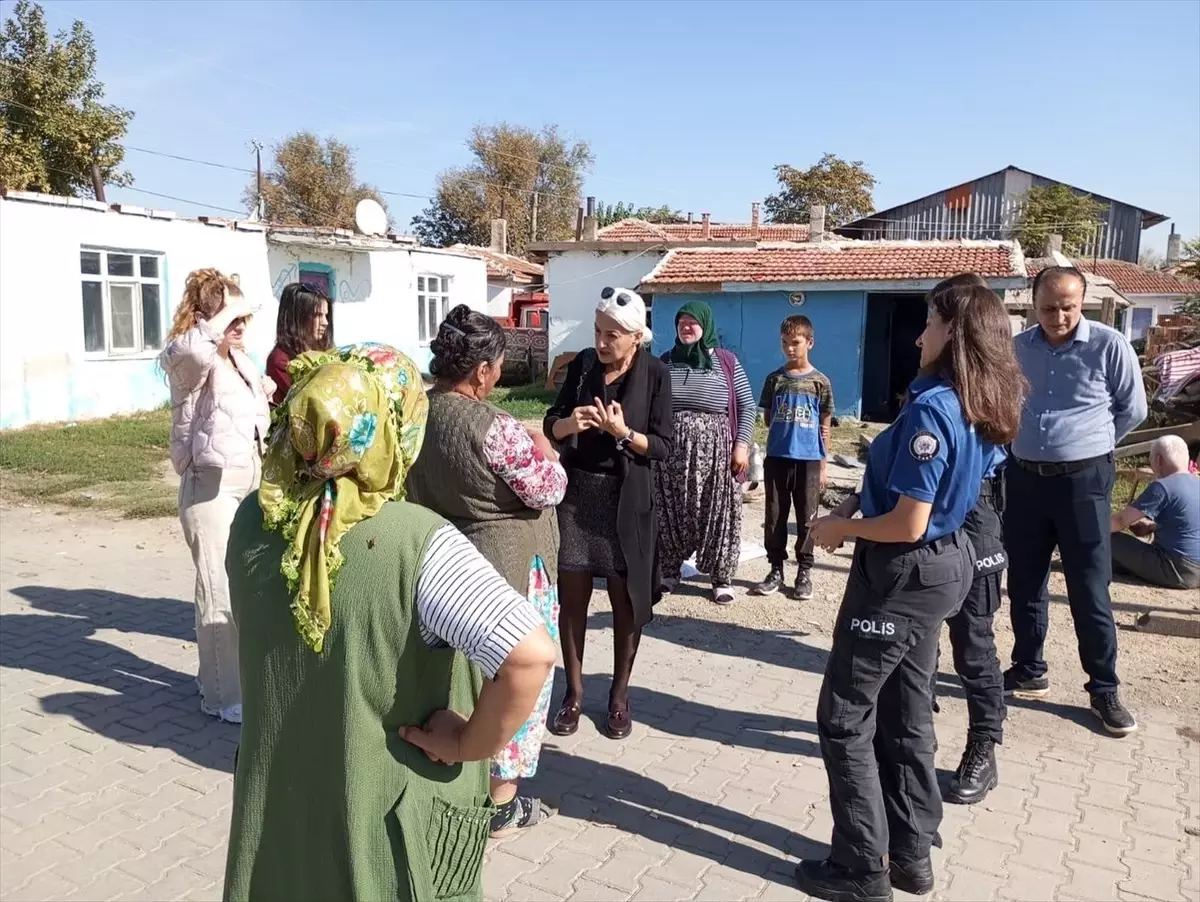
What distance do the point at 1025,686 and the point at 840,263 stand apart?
47.8 ft

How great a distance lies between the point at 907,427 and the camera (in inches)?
106

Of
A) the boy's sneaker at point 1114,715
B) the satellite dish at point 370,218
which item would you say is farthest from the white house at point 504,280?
the boy's sneaker at point 1114,715

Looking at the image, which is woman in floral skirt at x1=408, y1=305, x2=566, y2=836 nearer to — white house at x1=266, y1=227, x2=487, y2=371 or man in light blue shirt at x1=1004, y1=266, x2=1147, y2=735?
man in light blue shirt at x1=1004, y1=266, x2=1147, y2=735

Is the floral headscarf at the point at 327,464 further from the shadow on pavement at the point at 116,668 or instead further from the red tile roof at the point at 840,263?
the red tile roof at the point at 840,263

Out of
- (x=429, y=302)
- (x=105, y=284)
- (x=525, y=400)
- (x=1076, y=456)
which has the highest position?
(x=105, y=284)

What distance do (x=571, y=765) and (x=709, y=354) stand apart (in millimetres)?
2804

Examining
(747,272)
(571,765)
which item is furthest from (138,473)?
(747,272)

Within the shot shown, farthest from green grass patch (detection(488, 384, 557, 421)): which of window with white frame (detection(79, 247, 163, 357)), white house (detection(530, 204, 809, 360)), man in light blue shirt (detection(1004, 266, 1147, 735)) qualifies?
man in light blue shirt (detection(1004, 266, 1147, 735))

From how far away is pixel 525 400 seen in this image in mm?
19766

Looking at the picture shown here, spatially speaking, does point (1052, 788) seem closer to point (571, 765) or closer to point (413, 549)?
point (571, 765)

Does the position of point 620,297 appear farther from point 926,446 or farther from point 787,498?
point 787,498

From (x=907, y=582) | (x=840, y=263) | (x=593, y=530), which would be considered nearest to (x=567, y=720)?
(x=593, y=530)

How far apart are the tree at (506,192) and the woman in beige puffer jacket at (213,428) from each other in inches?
1621

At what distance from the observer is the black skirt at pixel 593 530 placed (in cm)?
396
